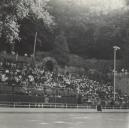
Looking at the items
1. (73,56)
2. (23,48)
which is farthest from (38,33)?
(73,56)

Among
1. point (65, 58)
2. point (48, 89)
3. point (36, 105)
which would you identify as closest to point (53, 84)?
point (48, 89)

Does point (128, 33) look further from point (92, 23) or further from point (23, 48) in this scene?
point (23, 48)

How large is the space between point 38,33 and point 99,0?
38.4 feet

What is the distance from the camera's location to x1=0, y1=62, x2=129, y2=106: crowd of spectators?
135 feet

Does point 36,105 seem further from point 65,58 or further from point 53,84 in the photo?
point 65,58

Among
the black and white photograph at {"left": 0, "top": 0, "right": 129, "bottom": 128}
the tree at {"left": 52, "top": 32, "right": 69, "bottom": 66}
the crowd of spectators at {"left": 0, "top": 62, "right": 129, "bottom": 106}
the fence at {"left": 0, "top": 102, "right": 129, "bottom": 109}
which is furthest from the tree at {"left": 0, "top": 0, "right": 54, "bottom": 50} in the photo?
the tree at {"left": 52, "top": 32, "right": 69, "bottom": 66}

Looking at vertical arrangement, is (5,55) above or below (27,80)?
above

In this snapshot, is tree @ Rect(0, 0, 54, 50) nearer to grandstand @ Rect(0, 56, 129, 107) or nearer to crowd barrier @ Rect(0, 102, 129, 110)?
grandstand @ Rect(0, 56, 129, 107)

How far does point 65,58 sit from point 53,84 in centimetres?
1746

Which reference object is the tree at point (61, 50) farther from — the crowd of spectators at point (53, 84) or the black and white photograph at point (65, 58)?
the crowd of spectators at point (53, 84)

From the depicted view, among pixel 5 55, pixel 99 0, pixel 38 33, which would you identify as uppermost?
pixel 99 0

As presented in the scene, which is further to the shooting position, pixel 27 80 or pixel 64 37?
pixel 64 37

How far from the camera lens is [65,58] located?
61531 millimetres

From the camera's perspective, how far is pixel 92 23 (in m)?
66.1
